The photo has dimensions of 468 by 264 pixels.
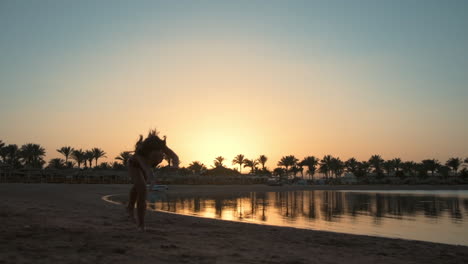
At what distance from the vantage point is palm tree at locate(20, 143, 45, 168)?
8275cm

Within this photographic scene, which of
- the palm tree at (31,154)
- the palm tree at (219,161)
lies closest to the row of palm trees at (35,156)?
the palm tree at (31,154)

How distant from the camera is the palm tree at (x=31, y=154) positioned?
82750mm

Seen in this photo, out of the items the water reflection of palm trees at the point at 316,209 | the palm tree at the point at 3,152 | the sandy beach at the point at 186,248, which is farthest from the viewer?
the palm tree at the point at 3,152

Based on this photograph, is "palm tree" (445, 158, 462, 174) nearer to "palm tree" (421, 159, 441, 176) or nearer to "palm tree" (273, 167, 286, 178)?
"palm tree" (421, 159, 441, 176)

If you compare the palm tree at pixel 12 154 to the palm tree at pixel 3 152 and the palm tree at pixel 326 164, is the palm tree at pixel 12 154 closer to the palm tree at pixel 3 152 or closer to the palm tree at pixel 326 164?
the palm tree at pixel 3 152

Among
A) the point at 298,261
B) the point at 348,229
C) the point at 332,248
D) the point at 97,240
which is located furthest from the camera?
the point at 348,229

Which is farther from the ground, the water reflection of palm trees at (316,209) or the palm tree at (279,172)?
the water reflection of palm trees at (316,209)

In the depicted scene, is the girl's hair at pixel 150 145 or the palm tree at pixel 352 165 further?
the palm tree at pixel 352 165

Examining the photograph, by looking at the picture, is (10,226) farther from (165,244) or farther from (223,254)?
(223,254)

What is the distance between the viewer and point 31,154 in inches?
3292

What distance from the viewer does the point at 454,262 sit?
5969mm

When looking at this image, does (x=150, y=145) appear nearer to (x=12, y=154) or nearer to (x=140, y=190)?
(x=140, y=190)

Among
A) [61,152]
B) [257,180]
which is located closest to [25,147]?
[61,152]

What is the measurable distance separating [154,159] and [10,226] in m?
2.71
